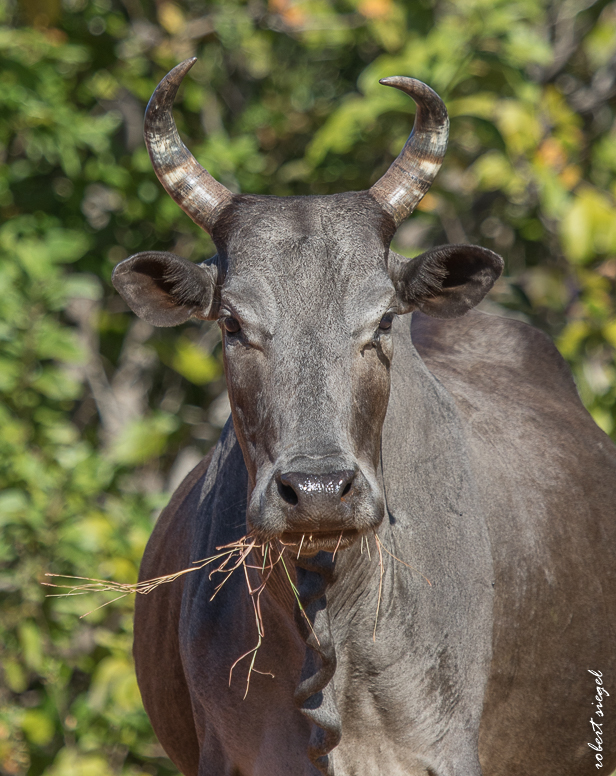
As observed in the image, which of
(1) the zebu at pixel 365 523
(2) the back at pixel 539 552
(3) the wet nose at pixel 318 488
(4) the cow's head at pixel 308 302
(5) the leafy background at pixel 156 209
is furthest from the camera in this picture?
(5) the leafy background at pixel 156 209

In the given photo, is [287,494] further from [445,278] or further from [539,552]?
[539,552]

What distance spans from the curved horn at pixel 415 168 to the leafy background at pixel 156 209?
3203 mm

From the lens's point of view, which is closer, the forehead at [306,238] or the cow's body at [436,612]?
the forehead at [306,238]

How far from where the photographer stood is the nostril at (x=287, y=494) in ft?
→ 8.87

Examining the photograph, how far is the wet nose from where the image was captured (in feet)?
8.68

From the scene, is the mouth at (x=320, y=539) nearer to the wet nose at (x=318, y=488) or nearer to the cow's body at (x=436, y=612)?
the wet nose at (x=318, y=488)

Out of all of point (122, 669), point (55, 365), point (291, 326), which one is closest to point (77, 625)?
point (122, 669)

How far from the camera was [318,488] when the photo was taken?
8.68ft

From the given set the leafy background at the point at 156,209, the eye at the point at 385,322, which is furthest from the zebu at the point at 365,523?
the leafy background at the point at 156,209

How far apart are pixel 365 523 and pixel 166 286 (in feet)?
3.85

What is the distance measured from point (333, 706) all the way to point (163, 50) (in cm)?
567

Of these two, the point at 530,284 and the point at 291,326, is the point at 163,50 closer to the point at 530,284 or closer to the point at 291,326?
the point at 530,284

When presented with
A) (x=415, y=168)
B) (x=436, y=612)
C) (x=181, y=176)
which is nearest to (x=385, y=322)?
(x=415, y=168)

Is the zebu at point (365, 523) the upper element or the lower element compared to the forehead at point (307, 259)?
lower
